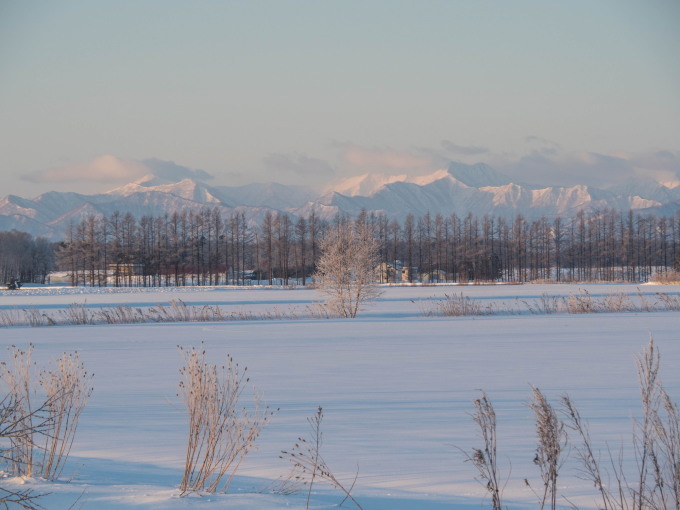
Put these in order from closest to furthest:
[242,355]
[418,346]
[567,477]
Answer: [567,477] < [242,355] < [418,346]

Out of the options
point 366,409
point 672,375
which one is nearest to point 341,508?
point 366,409

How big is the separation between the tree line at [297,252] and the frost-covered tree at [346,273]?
127 ft

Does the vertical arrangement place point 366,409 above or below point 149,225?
below

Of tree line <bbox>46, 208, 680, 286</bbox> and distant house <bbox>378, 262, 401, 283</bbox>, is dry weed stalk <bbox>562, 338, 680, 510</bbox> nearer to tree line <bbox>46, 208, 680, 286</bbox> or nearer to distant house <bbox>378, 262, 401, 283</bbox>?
tree line <bbox>46, 208, 680, 286</bbox>

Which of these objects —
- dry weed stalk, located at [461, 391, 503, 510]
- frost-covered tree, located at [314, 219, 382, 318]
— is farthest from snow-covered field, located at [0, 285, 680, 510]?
frost-covered tree, located at [314, 219, 382, 318]

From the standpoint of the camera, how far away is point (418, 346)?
1683 centimetres

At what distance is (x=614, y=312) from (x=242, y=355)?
57.6ft

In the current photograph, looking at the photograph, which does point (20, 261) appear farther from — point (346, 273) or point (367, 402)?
point (367, 402)

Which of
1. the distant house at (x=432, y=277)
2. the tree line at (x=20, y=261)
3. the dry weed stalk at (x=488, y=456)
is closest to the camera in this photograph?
the dry weed stalk at (x=488, y=456)

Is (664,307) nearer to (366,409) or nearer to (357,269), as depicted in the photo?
(357,269)

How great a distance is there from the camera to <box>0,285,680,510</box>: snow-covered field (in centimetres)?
572

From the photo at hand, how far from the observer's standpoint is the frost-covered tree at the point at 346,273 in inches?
1086

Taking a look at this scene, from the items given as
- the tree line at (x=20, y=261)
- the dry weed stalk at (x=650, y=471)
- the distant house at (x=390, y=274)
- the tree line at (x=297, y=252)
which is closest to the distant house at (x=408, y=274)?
the tree line at (x=297, y=252)

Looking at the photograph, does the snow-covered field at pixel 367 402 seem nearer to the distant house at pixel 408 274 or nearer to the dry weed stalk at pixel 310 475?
the dry weed stalk at pixel 310 475
